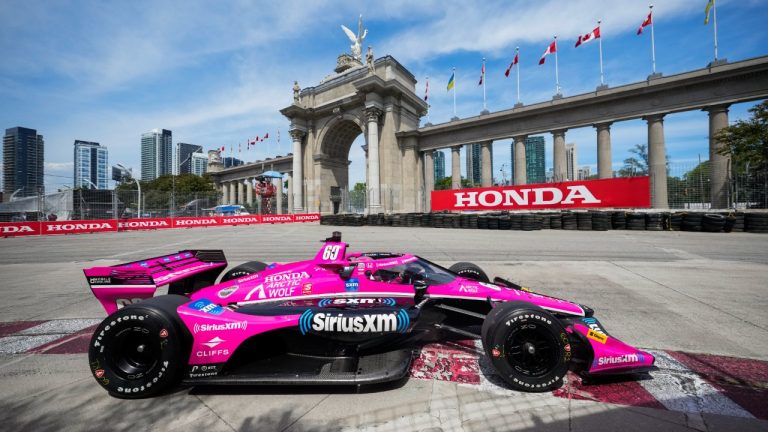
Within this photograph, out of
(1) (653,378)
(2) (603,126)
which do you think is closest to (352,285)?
(1) (653,378)

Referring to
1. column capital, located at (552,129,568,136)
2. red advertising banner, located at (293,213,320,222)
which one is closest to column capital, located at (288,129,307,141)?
red advertising banner, located at (293,213,320,222)

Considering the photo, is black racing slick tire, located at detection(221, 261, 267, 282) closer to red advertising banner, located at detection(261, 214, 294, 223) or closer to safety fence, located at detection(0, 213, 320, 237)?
safety fence, located at detection(0, 213, 320, 237)

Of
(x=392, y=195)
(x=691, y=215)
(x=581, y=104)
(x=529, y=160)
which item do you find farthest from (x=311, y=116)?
(x=529, y=160)

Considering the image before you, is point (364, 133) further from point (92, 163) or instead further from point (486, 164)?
point (92, 163)

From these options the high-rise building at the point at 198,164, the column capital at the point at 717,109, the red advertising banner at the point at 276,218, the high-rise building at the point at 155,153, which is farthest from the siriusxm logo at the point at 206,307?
the high-rise building at the point at 155,153

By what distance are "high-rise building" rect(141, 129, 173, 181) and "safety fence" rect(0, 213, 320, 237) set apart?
147 meters

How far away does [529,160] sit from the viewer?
118875 mm

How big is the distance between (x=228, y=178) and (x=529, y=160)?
102002 mm

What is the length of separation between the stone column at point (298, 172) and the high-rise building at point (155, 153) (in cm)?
13949

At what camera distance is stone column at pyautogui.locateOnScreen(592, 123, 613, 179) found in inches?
1000

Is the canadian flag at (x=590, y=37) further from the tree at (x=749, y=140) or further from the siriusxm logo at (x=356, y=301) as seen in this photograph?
the siriusxm logo at (x=356, y=301)

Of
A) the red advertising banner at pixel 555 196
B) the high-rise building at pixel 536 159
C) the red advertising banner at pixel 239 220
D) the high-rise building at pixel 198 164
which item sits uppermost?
the high-rise building at pixel 198 164

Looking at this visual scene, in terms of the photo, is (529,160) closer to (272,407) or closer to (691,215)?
(691,215)

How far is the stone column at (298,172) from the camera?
40.5m
